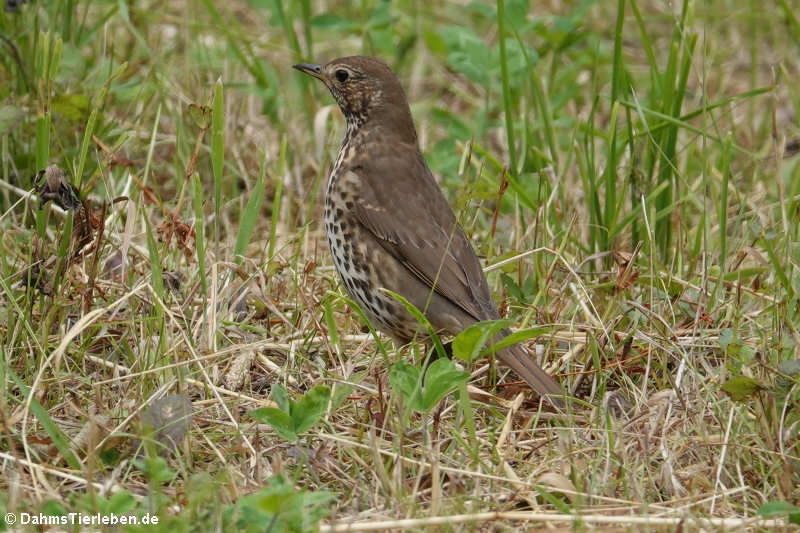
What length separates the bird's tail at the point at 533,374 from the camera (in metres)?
3.36

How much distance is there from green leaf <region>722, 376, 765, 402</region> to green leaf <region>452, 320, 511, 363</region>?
569 mm

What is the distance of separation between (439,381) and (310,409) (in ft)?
1.05

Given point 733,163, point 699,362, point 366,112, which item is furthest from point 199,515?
point 733,163

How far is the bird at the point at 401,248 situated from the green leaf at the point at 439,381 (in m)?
0.40

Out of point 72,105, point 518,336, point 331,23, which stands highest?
point 331,23

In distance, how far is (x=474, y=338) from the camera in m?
3.10

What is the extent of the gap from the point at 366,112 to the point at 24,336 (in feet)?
4.52

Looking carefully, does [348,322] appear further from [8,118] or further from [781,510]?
[781,510]

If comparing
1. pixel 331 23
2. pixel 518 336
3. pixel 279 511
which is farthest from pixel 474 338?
pixel 331 23

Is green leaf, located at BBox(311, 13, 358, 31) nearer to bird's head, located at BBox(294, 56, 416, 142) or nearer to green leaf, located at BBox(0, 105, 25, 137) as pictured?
bird's head, located at BBox(294, 56, 416, 142)

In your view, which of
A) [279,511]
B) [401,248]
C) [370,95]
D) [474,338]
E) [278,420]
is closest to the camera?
[279,511]

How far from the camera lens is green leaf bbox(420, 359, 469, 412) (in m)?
2.99

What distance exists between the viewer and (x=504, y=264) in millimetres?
3898

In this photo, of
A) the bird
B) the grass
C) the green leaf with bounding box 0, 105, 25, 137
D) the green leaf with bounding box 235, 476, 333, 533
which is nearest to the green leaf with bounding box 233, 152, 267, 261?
the grass
